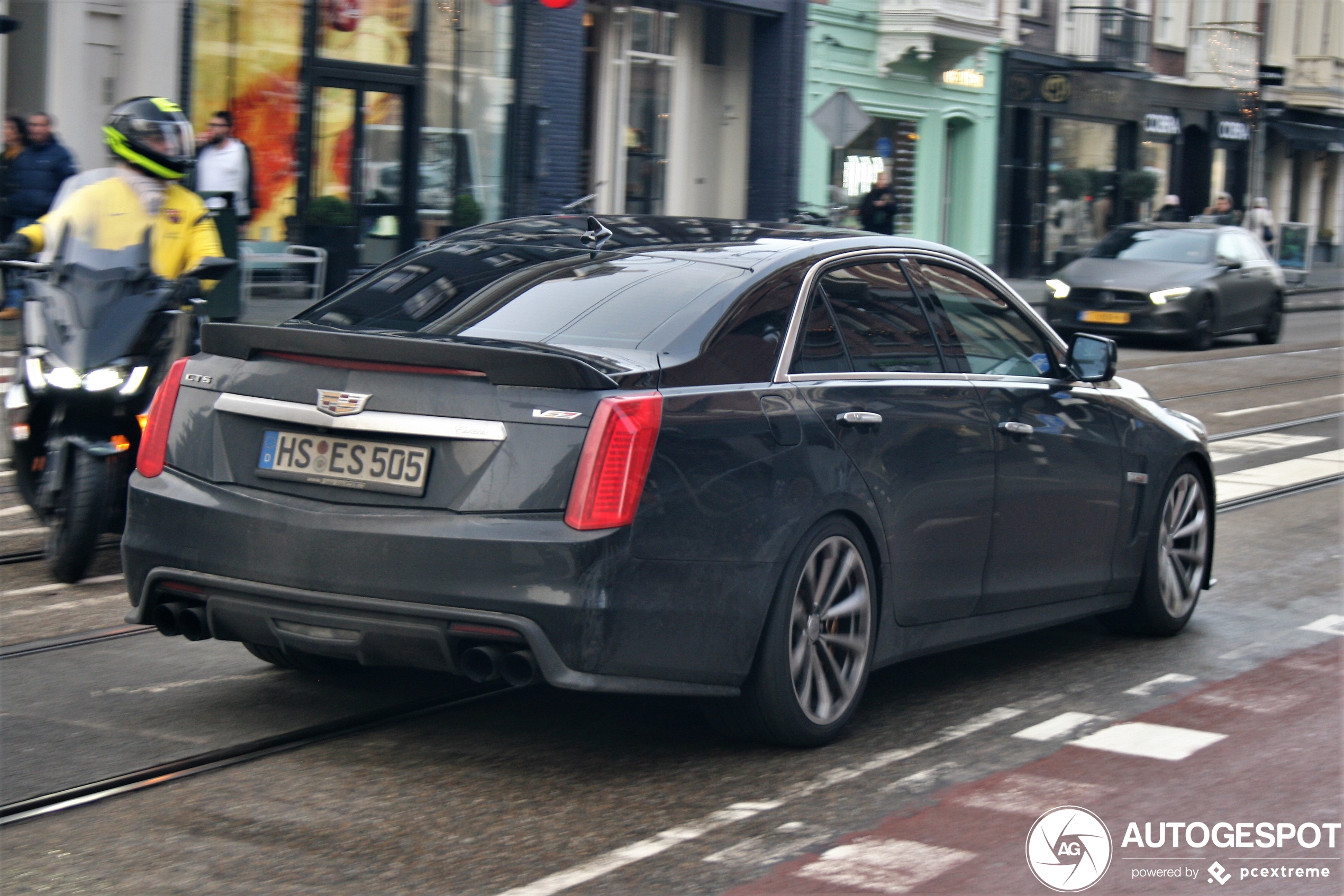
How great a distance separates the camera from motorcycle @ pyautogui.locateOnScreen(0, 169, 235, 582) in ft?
23.5

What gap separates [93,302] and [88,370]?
29 cm

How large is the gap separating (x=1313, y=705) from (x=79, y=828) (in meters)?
3.83

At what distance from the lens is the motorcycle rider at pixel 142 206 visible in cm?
745

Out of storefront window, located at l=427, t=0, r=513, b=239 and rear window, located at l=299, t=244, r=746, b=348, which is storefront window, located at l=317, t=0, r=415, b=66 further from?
rear window, located at l=299, t=244, r=746, b=348

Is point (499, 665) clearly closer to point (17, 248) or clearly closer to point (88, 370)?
point (88, 370)

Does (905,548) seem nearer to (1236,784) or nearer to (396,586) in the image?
(1236,784)

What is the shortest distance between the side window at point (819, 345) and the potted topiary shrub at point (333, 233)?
1602 cm

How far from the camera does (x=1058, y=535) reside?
20.4 ft

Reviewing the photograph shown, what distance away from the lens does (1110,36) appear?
131ft

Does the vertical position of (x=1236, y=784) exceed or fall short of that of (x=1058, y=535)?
it falls short

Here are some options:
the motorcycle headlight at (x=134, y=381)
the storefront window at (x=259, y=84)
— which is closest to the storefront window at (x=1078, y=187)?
the storefront window at (x=259, y=84)

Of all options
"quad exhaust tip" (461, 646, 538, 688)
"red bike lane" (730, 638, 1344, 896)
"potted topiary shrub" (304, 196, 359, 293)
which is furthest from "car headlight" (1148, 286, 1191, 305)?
"quad exhaust tip" (461, 646, 538, 688)

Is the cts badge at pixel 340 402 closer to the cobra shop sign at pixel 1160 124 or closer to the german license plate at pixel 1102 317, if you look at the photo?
the german license plate at pixel 1102 317

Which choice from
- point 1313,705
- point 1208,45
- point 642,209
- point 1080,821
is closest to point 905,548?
point 1080,821
